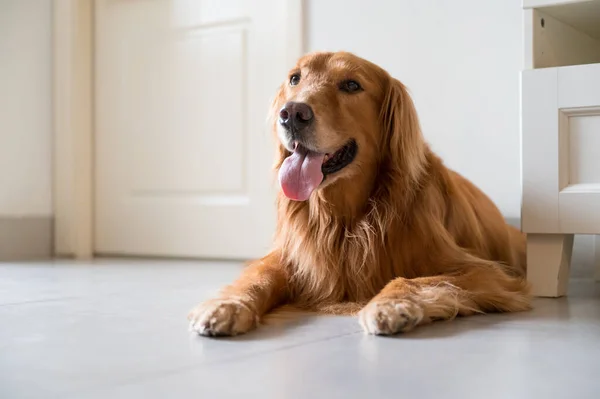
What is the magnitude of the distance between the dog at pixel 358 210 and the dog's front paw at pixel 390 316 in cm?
18

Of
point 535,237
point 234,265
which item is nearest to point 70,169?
point 234,265

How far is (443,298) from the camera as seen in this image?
1.51 m

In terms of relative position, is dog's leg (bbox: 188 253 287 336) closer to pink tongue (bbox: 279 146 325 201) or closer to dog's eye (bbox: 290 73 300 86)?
pink tongue (bbox: 279 146 325 201)

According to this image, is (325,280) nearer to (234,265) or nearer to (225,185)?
(234,265)

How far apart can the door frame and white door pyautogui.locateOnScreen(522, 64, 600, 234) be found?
2265 millimetres

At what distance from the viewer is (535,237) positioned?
194 cm

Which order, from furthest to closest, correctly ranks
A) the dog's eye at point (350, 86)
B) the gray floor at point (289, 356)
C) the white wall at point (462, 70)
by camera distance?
1. the white wall at point (462, 70)
2. the dog's eye at point (350, 86)
3. the gray floor at point (289, 356)

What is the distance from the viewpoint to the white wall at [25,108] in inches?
132

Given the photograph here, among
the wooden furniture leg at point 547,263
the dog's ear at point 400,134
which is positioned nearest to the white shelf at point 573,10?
the dog's ear at point 400,134

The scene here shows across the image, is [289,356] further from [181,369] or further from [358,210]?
[358,210]

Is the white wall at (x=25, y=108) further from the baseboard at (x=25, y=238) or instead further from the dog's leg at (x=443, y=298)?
the dog's leg at (x=443, y=298)

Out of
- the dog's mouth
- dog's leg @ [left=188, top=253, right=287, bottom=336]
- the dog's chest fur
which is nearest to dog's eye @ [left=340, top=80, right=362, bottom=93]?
the dog's mouth

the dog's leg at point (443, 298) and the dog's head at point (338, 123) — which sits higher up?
the dog's head at point (338, 123)

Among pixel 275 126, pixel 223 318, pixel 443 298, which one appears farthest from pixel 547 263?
pixel 223 318
